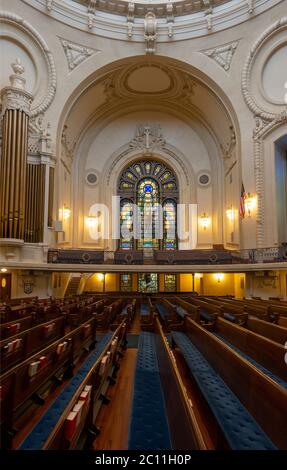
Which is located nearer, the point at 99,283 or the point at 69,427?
the point at 69,427

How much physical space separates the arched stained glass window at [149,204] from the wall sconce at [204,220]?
1.91m

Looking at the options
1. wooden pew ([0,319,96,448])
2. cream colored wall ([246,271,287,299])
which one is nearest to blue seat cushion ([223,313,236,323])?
wooden pew ([0,319,96,448])

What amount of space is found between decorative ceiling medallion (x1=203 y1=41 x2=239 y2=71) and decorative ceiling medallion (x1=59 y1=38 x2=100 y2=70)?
18.0 feet

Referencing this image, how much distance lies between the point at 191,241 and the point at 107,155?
703cm

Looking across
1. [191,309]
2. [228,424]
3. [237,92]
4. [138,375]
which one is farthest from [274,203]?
[228,424]

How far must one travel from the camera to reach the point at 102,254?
48.2ft

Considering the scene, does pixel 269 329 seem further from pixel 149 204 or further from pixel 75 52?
pixel 149 204

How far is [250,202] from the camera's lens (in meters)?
14.0

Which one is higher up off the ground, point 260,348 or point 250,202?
point 250,202

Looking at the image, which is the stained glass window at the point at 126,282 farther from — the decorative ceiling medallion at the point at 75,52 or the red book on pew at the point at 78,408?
the red book on pew at the point at 78,408

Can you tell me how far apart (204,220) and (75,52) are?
34.8 feet

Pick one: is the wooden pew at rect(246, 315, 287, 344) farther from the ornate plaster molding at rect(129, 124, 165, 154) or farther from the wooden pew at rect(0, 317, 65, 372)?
the ornate plaster molding at rect(129, 124, 165, 154)

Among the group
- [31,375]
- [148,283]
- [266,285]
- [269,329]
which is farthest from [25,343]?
[148,283]
